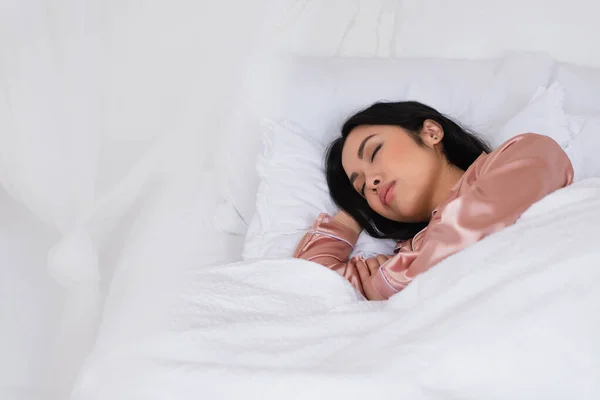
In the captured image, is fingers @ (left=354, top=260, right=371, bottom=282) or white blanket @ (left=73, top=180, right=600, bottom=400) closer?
white blanket @ (left=73, top=180, right=600, bottom=400)

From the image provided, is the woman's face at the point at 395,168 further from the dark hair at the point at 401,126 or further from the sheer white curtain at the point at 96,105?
the sheer white curtain at the point at 96,105

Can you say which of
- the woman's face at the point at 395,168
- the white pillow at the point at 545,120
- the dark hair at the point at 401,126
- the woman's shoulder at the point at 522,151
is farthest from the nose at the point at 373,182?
the white pillow at the point at 545,120

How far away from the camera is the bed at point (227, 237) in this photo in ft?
2.81

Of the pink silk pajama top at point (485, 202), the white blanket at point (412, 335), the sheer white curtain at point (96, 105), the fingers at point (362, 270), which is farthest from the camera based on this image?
the fingers at point (362, 270)

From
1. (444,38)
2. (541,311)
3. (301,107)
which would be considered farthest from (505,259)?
(444,38)

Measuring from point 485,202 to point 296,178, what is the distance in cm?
49

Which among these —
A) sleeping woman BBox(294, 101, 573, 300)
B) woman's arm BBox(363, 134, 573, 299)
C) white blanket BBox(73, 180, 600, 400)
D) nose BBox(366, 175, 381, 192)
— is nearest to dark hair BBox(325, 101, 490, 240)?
sleeping woman BBox(294, 101, 573, 300)

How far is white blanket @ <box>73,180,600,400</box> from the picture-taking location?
830mm

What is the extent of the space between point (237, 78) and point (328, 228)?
0.40 meters

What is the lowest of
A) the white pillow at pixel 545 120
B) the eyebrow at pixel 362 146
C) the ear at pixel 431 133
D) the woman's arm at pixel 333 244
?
the woman's arm at pixel 333 244

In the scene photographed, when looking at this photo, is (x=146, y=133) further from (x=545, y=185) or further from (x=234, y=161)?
(x=545, y=185)

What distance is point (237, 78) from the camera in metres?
1.17

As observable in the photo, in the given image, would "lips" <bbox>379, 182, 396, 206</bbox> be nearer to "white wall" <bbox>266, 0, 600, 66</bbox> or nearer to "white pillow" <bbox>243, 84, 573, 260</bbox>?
"white pillow" <bbox>243, 84, 573, 260</bbox>

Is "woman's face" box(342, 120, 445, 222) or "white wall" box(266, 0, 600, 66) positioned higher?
"white wall" box(266, 0, 600, 66)
